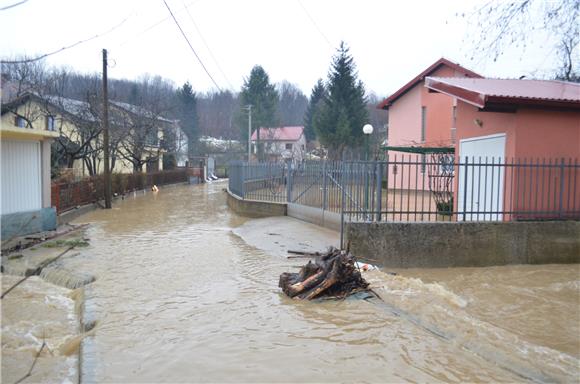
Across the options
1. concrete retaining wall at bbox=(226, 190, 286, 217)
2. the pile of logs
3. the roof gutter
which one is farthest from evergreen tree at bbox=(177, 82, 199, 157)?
the pile of logs

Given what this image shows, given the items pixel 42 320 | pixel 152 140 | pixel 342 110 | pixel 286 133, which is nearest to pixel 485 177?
pixel 42 320

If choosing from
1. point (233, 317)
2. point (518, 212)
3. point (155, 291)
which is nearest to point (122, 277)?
point (155, 291)

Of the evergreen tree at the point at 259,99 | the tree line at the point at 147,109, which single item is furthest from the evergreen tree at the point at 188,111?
the evergreen tree at the point at 259,99

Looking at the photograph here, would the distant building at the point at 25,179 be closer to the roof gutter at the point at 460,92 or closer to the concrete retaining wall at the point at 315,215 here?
the concrete retaining wall at the point at 315,215

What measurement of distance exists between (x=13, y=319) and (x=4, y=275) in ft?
9.03

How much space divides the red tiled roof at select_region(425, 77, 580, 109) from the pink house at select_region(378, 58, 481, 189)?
999 cm

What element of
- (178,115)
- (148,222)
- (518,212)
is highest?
(178,115)

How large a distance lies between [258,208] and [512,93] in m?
9.95

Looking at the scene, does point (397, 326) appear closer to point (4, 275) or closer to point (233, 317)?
point (233, 317)

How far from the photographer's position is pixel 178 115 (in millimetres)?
73688

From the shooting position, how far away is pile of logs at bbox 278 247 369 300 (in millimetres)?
6961

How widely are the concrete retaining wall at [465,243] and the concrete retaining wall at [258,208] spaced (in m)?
7.60

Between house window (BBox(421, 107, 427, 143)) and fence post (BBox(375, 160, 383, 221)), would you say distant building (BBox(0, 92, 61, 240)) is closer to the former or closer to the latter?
fence post (BBox(375, 160, 383, 221))

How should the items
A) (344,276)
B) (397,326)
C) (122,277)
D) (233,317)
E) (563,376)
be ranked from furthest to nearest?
1. (122,277)
2. (344,276)
3. (233,317)
4. (397,326)
5. (563,376)
